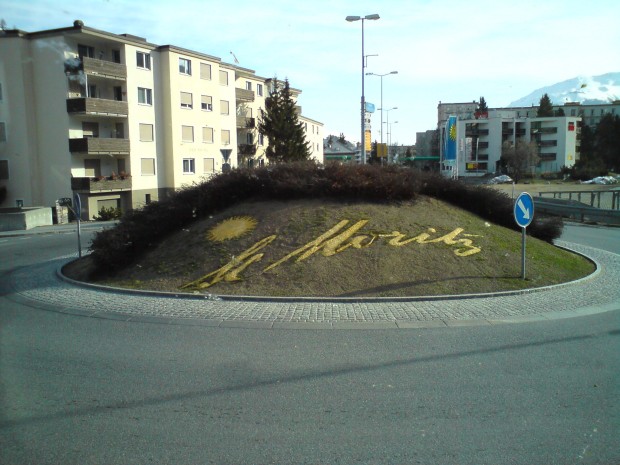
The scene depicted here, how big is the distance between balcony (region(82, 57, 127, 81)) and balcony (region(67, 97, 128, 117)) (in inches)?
74.2

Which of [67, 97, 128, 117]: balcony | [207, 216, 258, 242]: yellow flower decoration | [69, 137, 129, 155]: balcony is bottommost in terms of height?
[207, 216, 258, 242]: yellow flower decoration

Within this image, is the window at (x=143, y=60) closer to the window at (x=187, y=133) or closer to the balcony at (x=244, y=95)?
the window at (x=187, y=133)

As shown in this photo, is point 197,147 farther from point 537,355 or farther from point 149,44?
point 537,355

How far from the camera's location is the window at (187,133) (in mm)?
47969

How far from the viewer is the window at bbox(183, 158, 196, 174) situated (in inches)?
1914

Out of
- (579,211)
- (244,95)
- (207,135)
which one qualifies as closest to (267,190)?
(579,211)

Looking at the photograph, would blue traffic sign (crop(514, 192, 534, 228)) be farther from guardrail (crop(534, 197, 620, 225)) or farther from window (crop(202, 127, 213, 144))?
window (crop(202, 127, 213, 144))

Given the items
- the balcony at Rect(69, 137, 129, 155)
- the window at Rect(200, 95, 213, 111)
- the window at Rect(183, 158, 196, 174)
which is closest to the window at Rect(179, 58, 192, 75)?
the window at Rect(200, 95, 213, 111)

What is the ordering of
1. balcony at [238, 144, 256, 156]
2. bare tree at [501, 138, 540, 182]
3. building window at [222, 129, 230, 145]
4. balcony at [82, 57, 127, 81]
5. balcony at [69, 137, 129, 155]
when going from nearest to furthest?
balcony at [82, 57, 127, 81], balcony at [69, 137, 129, 155], building window at [222, 129, 230, 145], balcony at [238, 144, 256, 156], bare tree at [501, 138, 540, 182]

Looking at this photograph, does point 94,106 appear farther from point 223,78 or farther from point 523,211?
point 523,211

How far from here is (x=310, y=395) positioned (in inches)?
219

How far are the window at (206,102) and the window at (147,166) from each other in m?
8.09

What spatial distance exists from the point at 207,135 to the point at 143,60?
959cm

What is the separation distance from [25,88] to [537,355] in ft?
117
